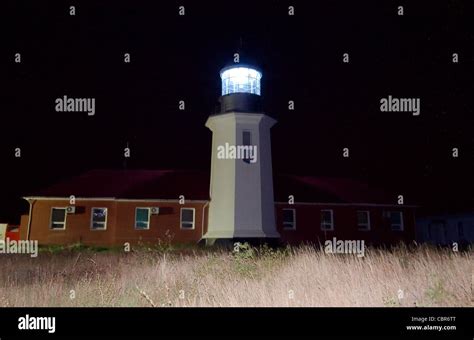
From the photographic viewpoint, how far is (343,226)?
81.1 feet

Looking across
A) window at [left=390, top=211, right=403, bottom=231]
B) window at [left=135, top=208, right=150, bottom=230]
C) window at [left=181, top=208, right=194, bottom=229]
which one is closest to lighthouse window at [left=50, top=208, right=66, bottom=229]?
window at [left=135, top=208, right=150, bottom=230]

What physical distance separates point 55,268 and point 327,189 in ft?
61.9

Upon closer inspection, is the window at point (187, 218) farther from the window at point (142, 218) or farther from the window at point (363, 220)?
the window at point (363, 220)

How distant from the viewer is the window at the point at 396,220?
2588cm

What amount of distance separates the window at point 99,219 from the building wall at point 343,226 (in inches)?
393

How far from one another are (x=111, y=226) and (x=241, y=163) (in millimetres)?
8165

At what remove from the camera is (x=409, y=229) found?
85.9 feet

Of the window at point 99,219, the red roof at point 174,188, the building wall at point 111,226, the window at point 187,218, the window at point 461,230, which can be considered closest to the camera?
the building wall at point 111,226

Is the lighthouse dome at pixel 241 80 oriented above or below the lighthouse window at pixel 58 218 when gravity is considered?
above

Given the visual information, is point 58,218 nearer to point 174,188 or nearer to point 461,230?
point 174,188

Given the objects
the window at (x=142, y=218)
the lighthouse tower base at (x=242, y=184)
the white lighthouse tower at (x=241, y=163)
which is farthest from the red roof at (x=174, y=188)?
the white lighthouse tower at (x=241, y=163)

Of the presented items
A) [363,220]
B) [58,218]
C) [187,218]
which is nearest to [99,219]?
[58,218]
